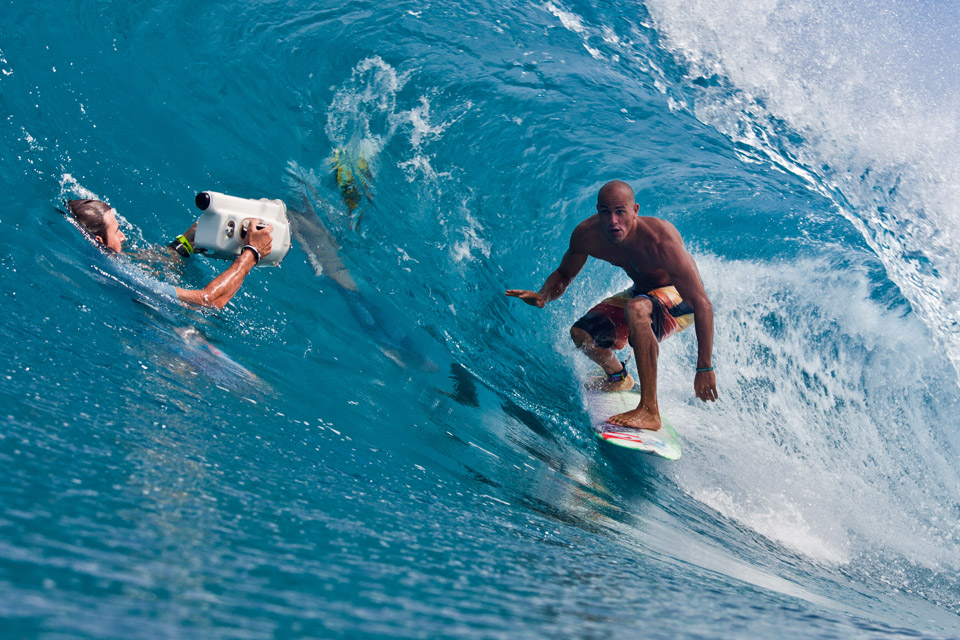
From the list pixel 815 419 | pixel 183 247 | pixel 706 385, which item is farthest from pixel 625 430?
pixel 183 247

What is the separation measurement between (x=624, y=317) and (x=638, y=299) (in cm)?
35

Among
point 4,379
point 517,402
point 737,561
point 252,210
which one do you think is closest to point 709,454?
point 517,402

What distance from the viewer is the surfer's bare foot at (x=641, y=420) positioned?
13.7 ft

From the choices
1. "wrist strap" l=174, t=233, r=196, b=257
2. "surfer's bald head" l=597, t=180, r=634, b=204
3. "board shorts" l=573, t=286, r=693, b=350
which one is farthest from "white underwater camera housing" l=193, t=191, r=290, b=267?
"board shorts" l=573, t=286, r=693, b=350

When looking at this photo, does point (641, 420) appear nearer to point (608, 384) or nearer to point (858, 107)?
point (608, 384)

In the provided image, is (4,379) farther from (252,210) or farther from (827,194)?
(827,194)

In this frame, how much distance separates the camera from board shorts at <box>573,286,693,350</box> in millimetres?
4488

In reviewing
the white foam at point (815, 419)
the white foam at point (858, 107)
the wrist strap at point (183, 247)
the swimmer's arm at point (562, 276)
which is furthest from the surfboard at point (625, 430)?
the white foam at point (858, 107)

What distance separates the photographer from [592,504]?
3.12 metres

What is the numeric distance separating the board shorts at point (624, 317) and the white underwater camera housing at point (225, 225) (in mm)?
2167

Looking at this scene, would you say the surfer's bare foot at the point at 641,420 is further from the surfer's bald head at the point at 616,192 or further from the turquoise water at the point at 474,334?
the surfer's bald head at the point at 616,192

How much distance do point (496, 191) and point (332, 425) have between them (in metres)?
4.15

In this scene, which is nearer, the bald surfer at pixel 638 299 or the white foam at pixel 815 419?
the bald surfer at pixel 638 299

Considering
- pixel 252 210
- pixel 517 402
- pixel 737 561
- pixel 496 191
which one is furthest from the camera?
pixel 496 191
